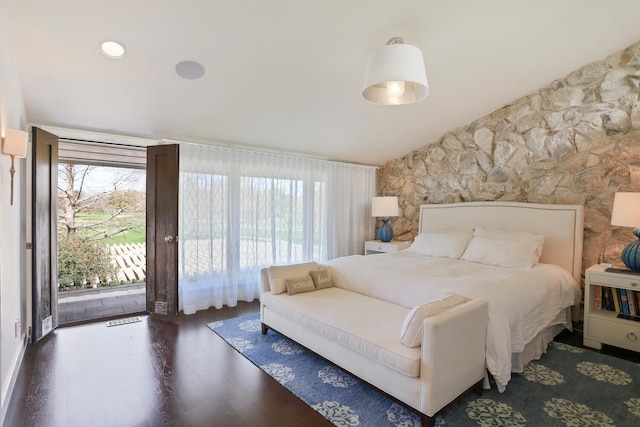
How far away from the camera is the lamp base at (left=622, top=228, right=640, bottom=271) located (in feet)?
9.68

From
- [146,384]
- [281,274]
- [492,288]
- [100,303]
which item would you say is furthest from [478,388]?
[100,303]

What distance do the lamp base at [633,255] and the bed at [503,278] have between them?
0.48 metres

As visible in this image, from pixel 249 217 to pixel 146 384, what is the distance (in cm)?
242

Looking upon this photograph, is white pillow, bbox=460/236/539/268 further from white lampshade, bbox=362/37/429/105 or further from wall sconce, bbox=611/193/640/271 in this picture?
white lampshade, bbox=362/37/429/105

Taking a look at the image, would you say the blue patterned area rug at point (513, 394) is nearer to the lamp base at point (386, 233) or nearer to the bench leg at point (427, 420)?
the bench leg at point (427, 420)

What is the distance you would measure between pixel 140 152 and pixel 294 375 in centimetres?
406

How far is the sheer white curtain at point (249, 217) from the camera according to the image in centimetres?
404

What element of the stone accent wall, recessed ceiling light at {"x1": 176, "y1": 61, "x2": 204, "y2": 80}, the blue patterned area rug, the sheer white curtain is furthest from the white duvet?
recessed ceiling light at {"x1": 176, "y1": 61, "x2": 204, "y2": 80}

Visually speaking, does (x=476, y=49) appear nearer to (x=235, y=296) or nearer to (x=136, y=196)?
(x=235, y=296)

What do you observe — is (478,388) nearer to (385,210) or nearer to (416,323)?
(416,323)

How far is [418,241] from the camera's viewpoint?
14.5 feet

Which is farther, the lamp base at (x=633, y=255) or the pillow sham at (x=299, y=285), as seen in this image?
the pillow sham at (x=299, y=285)

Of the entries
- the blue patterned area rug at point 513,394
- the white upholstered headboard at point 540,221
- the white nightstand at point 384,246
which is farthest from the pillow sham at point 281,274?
the white upholstered headboard at point 540,221

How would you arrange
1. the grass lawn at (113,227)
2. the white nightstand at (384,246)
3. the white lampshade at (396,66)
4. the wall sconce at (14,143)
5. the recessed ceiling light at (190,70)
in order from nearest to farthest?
the white lampshade at (396,66) → the wall sconce at (14,143) → the recessed ceiling light at (190,70) → the white nightstand at (384,246) → the grass lawn at (113,227)
